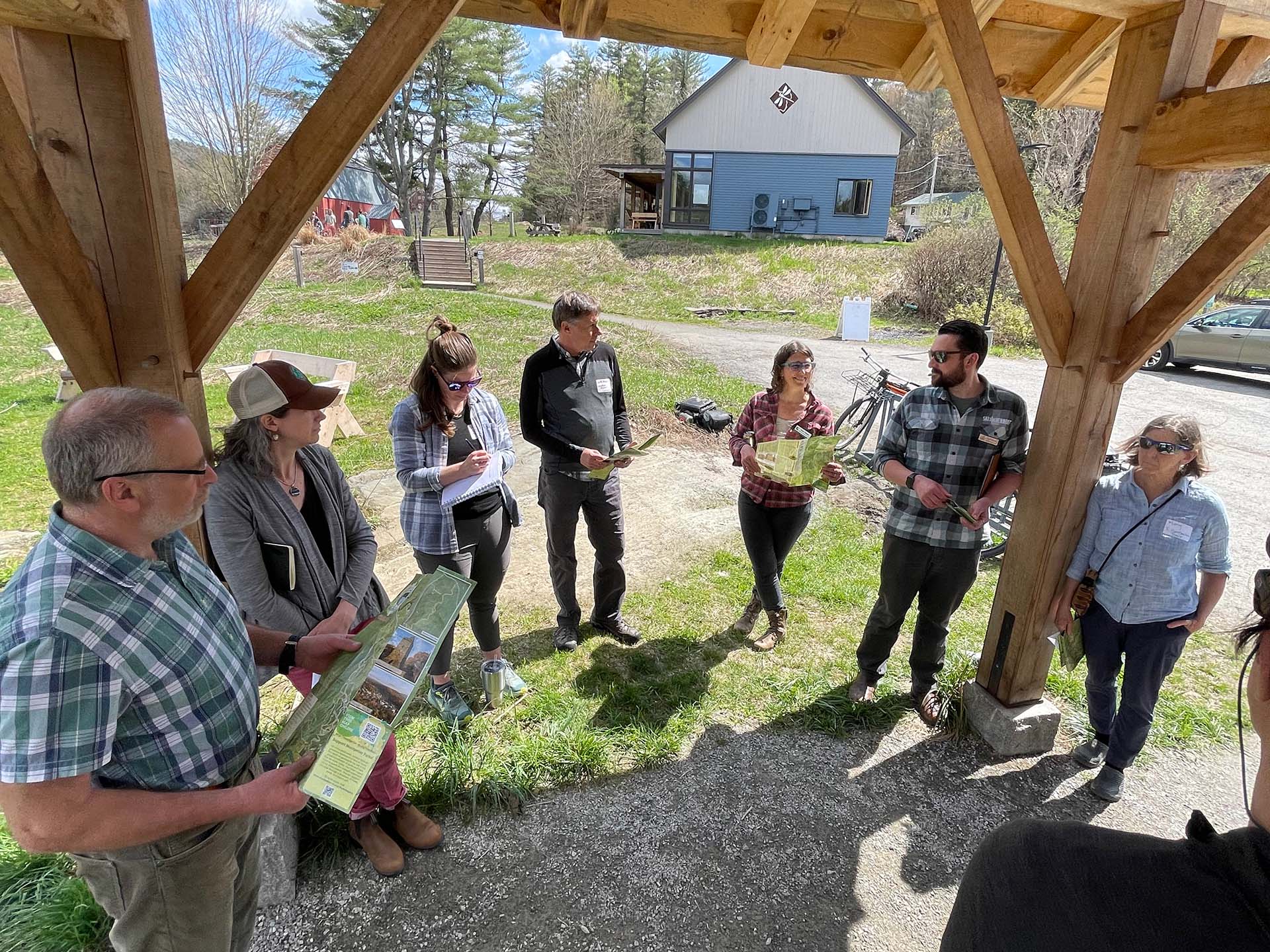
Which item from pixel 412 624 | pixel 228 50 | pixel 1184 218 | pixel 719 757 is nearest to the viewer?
pixel 412 624

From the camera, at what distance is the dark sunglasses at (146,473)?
4.72 feet

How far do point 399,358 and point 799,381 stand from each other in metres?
10.3

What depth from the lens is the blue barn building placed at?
28.1m

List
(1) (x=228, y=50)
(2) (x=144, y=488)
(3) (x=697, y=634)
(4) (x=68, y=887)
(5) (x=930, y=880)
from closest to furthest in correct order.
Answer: (2) (x=144, y=488) → (4) (x=68, y=887) → (5) (x=930, y=880) → (3) (x=697, y=634) → (1) (x=228, y=50)

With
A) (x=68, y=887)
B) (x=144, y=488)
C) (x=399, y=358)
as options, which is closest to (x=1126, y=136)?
(x=144, y=488)

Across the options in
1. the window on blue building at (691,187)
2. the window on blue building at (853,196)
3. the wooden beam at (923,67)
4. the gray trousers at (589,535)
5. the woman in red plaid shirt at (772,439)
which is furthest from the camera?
the window on blue building at (691,187)

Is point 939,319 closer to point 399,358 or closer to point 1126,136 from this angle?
point 399,358

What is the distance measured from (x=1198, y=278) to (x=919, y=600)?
1.87 meters

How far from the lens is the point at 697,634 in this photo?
14.8ft

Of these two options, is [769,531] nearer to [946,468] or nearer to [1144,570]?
[946,468]

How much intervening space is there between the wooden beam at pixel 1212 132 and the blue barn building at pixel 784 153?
2896cm

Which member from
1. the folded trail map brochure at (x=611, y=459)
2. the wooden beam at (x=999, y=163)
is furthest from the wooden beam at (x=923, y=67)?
the folded trail map brochure at (x=611, y=459)

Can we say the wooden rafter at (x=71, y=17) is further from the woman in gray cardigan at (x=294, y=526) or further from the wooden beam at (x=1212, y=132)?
the wooden beam at (x=1212, y=132)

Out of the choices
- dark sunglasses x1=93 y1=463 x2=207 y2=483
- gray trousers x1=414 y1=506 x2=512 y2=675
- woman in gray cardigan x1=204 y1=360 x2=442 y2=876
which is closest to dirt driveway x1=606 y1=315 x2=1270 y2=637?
gray trousers x1=414 y1=506 x2=512 y2=675
